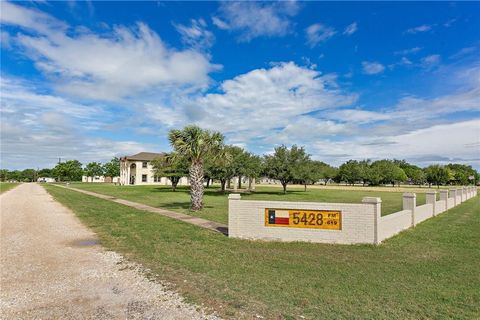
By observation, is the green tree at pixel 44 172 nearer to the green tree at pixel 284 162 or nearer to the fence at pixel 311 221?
the green tree at pixel 284 162

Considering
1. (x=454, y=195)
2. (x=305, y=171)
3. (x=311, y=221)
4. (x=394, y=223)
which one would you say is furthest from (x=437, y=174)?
(x=311, y=221)

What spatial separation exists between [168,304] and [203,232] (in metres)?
6.86

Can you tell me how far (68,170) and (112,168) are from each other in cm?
1261

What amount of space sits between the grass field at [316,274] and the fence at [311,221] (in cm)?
43

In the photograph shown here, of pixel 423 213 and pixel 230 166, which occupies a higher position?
pixel 230 166

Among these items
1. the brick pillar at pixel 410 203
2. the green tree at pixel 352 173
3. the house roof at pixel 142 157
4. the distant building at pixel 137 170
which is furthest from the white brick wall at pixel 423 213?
the green tree at pixel 352 173

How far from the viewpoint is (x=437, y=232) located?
41.9 feet

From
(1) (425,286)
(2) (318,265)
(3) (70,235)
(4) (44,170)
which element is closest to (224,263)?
(2) (318,265)

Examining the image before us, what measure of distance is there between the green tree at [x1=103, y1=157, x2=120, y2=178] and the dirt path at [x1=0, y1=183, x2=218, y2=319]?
94300mm

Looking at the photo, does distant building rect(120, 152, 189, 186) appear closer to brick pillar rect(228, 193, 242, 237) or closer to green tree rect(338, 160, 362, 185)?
green tree rect(338, 160, 362, 185)

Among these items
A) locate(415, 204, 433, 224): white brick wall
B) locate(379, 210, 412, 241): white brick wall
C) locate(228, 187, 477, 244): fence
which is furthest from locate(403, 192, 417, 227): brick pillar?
locate(228, 187, 477, 244): fence

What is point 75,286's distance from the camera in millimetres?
6180

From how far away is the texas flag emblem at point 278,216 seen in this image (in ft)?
34.9

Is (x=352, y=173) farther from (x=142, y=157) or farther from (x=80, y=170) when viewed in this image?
(x=80, y=170)
